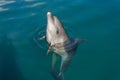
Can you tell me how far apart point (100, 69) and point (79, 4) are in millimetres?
3202

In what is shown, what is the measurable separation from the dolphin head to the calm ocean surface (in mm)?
448

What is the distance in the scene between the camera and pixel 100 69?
24.7ft

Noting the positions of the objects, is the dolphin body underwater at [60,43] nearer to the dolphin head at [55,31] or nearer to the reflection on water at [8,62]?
the dolphin head at [55,31]

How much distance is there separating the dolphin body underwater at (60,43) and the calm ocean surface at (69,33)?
0.64ft

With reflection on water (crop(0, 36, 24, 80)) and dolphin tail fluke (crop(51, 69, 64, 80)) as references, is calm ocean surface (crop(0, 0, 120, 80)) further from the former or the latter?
dolphin tail fluke (crop(51, 69, 64, 80))

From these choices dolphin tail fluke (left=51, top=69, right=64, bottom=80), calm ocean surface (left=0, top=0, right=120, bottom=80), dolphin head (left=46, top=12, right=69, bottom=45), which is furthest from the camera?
calm ocean surface (left=0, top=0, right=120, bottom=80)

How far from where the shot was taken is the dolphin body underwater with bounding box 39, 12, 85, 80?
738 centimetres

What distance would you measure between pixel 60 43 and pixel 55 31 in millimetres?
333

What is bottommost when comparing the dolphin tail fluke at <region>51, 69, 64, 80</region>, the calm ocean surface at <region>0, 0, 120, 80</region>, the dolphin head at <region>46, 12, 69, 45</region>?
the dolphin tail fluke at <region>51, 69, 64, 80</region>

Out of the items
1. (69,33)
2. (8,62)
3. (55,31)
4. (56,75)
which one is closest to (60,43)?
(55,31)

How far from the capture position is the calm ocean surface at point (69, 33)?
24.5ft

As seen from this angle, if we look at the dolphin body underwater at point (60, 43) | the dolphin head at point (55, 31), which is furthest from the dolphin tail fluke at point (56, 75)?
the dolphin head at point (55, 31)

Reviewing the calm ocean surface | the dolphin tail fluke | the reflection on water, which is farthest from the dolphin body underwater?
the reflection on water

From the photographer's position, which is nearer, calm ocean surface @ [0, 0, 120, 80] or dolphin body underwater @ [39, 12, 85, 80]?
dolphin body underwater @ [39, 12, 85, 80]
